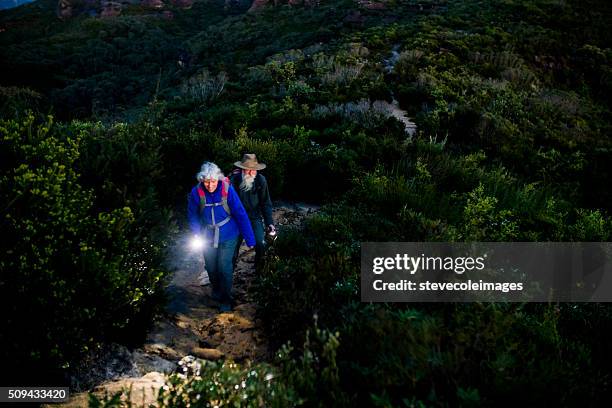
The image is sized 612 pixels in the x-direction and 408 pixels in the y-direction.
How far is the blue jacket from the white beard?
1.61 feet

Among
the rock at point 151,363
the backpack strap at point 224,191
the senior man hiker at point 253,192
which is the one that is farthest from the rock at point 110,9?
the rock at point 151,363

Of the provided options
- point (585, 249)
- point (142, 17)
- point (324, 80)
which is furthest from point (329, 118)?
point (142, 17)

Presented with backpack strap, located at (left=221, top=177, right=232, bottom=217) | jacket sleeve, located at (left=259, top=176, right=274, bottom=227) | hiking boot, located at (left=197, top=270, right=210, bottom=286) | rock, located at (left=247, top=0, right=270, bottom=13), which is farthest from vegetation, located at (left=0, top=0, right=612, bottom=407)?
rock, located at (left=247, top=0, right=270, bottom=13)

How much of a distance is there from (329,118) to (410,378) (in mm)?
8919

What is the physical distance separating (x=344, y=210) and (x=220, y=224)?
2.11 m

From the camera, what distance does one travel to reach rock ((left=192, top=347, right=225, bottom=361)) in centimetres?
375

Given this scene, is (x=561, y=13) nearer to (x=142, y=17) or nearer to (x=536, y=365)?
(x=536, y=365)

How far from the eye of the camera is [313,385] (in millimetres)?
2613

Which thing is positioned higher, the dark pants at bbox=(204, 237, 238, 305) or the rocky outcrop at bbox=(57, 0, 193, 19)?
the rocky outcrop at bbox=(57, 0, 193, 19)

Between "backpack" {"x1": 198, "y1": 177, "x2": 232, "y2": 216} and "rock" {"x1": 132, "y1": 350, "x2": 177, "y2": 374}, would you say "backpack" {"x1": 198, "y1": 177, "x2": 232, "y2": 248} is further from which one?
"rock" {"x1": 132, "y1": 350, "x2": 177, "y2": 374}

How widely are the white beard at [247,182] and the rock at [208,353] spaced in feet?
6.87

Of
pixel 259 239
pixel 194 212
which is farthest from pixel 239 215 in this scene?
pixel 259 239

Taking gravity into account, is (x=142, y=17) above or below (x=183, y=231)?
above

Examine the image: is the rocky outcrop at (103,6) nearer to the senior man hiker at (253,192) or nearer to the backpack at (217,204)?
the senior man hiker at (253,192)
